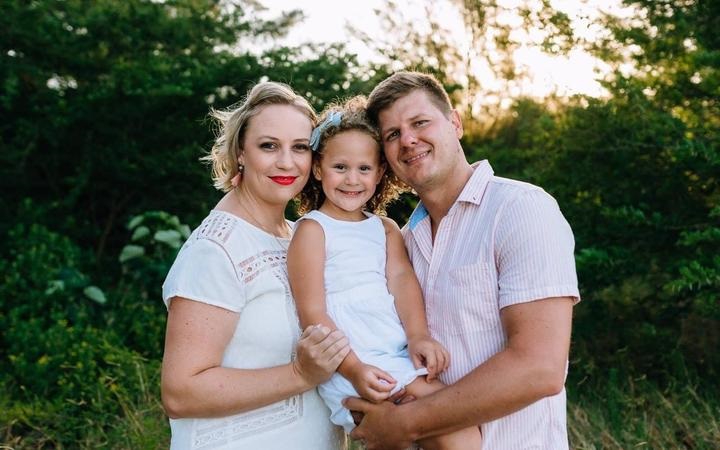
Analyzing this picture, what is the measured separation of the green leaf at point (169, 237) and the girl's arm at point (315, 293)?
168 inches

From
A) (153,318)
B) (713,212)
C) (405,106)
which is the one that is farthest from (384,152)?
(153,318)

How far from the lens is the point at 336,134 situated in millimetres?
3033

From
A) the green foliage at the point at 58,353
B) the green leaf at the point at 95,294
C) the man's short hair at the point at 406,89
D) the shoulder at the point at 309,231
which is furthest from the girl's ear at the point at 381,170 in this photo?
the green leaf at the point at 95,294

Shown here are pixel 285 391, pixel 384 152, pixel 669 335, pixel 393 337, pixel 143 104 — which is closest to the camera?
pixel 285 391

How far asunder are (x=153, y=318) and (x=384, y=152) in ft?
13.0

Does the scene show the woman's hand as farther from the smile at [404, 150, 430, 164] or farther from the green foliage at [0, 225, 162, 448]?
the green foliage at [0, 225, 162, 448]

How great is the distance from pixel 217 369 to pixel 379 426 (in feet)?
1.81

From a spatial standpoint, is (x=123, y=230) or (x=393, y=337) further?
(x=123, y=230)

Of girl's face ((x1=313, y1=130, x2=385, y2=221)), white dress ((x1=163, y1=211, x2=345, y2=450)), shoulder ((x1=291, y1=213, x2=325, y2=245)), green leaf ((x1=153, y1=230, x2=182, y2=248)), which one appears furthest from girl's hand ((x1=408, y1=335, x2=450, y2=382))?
green leaf ((x1=153, y1=230, x2=182, y2=248))

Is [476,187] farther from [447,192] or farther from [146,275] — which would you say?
[146,275]

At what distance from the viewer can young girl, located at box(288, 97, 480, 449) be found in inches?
107

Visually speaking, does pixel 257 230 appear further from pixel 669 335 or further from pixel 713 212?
pixel 669 335

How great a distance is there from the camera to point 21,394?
5.90 m

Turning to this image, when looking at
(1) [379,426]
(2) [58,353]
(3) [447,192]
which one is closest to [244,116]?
(3) [447,192]
